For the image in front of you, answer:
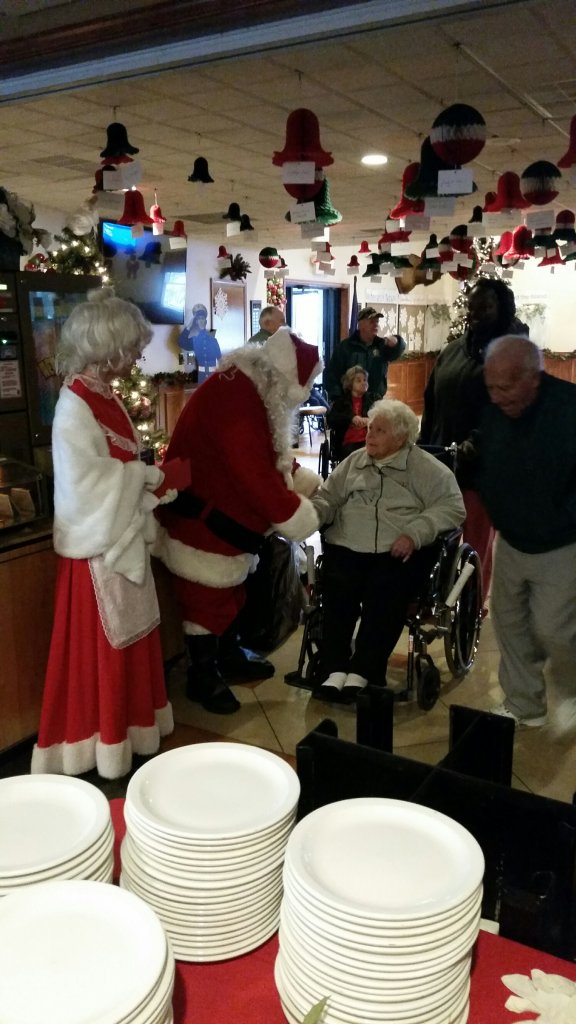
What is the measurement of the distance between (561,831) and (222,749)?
0.50m

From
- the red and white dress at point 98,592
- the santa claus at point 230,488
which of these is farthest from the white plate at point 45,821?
the santa claus at point 230,488

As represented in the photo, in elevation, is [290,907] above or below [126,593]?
above

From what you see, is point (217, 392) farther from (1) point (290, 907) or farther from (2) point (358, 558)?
(1) point (290, 907)

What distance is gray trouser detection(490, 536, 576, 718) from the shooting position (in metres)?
2.77

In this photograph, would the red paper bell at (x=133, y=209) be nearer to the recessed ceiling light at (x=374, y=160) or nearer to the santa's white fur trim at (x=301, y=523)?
the recessed ceiling light at (x=374, y=160)

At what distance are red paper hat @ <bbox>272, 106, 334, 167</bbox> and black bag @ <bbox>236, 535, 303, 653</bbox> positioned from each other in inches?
64.2

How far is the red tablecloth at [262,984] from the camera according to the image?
91cm

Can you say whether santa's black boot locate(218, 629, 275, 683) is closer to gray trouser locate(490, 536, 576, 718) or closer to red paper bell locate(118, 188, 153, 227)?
gray trouser locate(490, 536, 576, 718)

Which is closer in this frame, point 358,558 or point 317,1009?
point 317,1009

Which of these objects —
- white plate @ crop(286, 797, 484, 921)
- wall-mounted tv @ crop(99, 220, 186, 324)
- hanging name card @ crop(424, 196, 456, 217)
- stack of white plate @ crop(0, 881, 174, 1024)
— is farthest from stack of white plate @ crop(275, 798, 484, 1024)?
wall-mounted tv @ crop(99, 220, 186, 324)

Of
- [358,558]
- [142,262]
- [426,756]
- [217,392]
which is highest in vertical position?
[142,262]

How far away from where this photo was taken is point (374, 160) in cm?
595

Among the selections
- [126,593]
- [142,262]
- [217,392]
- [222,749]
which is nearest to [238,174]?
[142,262]

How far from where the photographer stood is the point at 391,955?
828 millimetres
